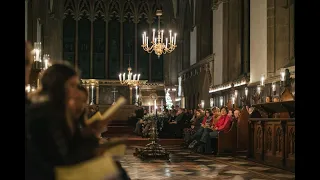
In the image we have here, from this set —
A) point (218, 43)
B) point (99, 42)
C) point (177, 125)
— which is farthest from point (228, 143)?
point (99, 42)

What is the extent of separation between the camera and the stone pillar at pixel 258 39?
1324 cm

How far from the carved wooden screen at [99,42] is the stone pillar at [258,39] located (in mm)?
13654

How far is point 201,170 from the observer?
803 cm

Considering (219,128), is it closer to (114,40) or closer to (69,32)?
(114,40)

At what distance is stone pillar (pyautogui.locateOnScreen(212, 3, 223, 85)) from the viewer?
17.3 m

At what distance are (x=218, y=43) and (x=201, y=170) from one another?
34.2ft

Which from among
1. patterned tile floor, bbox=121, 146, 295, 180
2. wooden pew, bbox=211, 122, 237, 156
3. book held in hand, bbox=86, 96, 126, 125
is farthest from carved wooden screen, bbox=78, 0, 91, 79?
book held in hand, bbox=86, 96, 126, 125

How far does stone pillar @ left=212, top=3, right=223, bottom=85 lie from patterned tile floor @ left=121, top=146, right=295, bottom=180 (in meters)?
7.84

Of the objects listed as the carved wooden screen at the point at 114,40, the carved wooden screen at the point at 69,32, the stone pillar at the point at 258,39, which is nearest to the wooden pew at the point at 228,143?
the stone pillar at the point at 258,39

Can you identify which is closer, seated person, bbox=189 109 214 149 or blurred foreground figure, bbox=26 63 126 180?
blurred foreground figure, bbox=26 63 126 180

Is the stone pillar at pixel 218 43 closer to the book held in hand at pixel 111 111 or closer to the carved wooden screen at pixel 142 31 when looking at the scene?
the carved wooden screen at pixel 142 31

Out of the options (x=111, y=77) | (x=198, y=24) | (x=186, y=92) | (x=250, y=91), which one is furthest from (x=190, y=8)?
(x=250, y=91)

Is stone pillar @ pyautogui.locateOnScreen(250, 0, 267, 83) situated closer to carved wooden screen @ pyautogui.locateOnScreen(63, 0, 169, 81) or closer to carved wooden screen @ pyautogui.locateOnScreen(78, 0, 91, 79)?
carved wooden screen @ pyautogui.locateOnScreen(63, 0, 169, 81)
